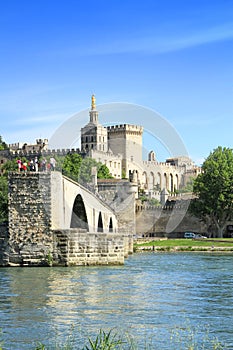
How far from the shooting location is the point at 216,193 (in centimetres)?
6838

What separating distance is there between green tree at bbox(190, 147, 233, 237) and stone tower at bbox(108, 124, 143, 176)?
2912cm

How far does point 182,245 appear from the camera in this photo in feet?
183

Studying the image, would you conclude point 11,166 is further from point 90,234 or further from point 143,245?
point 90,234

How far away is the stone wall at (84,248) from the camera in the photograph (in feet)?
94.4

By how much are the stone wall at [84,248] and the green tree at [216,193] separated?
38211 millimetres

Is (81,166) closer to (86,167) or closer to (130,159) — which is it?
(86,167)

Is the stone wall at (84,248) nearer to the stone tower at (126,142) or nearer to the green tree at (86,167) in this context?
the green tree at (86,167)

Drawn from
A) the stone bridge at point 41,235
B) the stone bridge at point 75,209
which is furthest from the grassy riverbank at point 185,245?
the stone bridge at point 41,235

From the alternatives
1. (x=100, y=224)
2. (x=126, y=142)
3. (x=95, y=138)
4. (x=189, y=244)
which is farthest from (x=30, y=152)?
(x=100, y=224)

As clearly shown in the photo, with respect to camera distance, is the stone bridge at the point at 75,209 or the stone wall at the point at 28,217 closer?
the stone wall at the point at 28,217

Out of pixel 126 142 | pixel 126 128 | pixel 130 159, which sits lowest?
pixel 130 159

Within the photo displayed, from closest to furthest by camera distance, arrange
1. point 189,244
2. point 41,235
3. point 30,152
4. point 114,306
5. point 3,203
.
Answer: point 114,306, point 41,235, point 3,203, point 189,244, point 30,152

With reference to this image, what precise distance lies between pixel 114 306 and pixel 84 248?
10.9m

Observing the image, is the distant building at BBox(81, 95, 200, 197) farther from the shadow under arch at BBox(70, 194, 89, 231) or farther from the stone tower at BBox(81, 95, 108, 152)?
the shadow under arch at BBox(70, 194, 89, 231)
